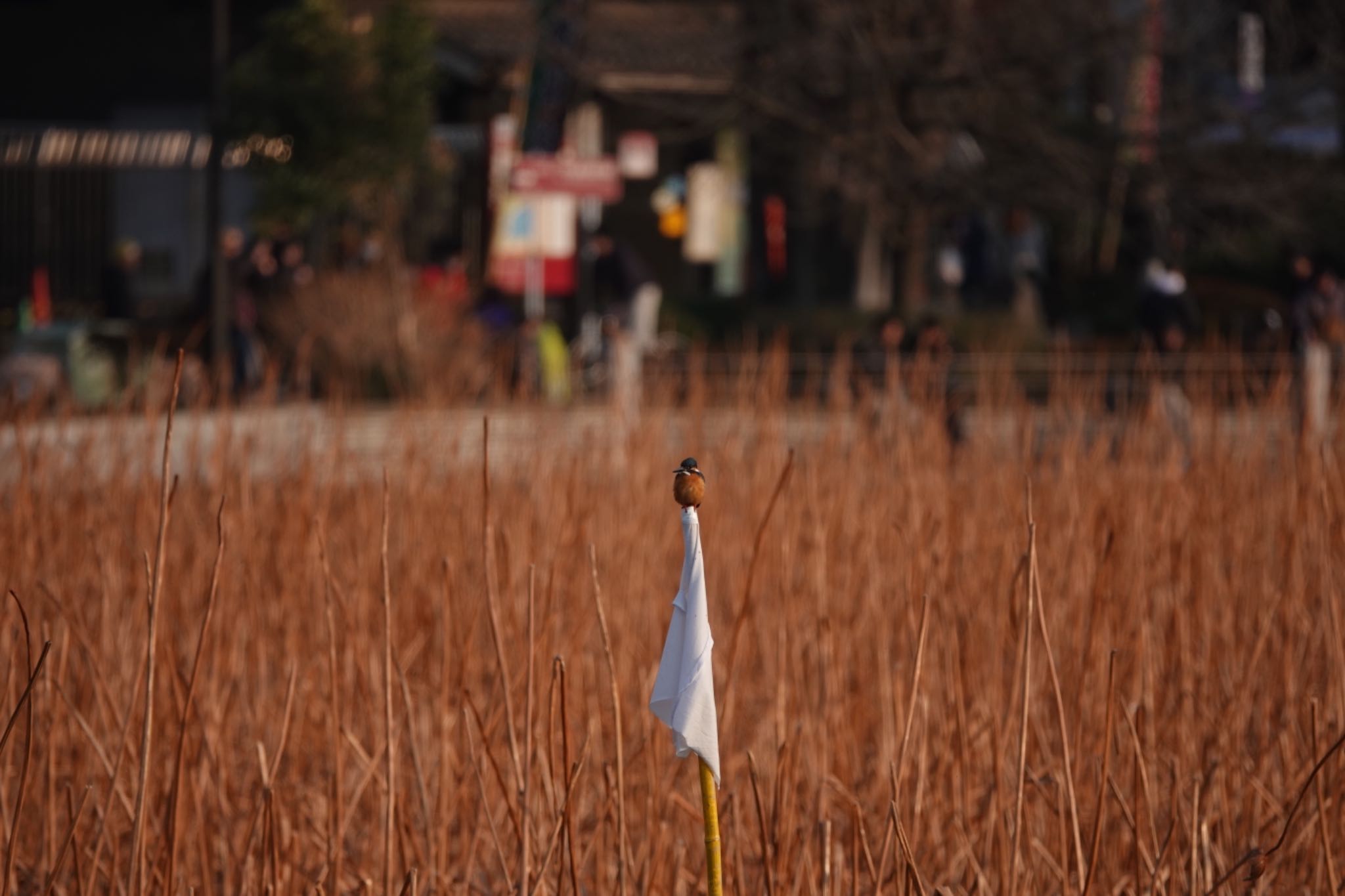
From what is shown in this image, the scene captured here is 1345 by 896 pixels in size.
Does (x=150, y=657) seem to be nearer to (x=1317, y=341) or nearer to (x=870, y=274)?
(x=1317, y=341)

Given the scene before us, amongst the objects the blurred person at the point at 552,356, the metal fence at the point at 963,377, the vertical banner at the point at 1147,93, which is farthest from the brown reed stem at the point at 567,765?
the vertical banner at the point at 1147,93

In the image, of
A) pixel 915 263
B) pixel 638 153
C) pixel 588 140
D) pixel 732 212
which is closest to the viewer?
pixel 915 263

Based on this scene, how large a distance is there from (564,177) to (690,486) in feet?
29.2

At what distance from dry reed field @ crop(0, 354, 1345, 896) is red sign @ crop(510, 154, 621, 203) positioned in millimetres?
5293

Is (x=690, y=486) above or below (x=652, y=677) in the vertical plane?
above

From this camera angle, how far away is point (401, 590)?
12.6 ft

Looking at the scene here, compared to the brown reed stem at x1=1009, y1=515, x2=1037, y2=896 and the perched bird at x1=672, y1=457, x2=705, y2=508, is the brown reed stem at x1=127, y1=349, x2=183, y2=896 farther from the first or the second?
the brown reed stem at x1=1009, y1=515, x2=1037, y2=896

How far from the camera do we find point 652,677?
333 cm

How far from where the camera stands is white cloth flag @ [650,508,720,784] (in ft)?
4.70

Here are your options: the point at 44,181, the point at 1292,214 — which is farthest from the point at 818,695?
the point at 44,181

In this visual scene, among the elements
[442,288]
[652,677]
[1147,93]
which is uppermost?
[1147,93]

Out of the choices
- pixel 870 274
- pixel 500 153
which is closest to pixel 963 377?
pixel 500 153

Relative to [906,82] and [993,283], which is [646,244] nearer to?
[993,283]

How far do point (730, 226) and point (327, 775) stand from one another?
16057 millimetres
